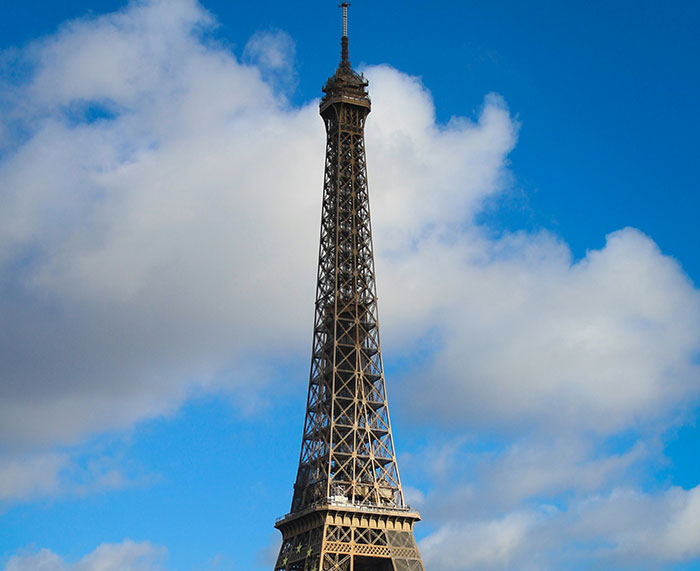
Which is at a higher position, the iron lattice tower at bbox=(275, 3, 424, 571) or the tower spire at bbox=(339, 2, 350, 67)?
the tower spire at bbox=(339, 2, 350, 67)

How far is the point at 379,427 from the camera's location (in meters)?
120

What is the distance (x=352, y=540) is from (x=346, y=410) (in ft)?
50.4

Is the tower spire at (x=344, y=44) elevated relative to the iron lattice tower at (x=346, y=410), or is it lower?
elevated

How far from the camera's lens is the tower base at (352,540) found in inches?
4350

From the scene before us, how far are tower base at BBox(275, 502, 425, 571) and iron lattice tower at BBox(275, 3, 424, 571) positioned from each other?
0.11 metres

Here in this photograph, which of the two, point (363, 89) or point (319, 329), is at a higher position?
point (363, 89)

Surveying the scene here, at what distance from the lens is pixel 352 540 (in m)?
112

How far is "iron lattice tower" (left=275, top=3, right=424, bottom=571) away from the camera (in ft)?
369

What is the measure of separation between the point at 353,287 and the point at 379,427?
730 inches

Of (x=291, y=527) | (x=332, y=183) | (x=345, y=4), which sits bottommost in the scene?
Result: (x=291, y=527)

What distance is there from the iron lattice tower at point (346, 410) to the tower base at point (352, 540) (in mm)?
109

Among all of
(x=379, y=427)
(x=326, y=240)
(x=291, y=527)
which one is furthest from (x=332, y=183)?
(x=291, y=527)

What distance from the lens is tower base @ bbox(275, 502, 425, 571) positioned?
4350 inches

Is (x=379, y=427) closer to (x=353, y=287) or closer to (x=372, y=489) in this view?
(x=372, y=489)
